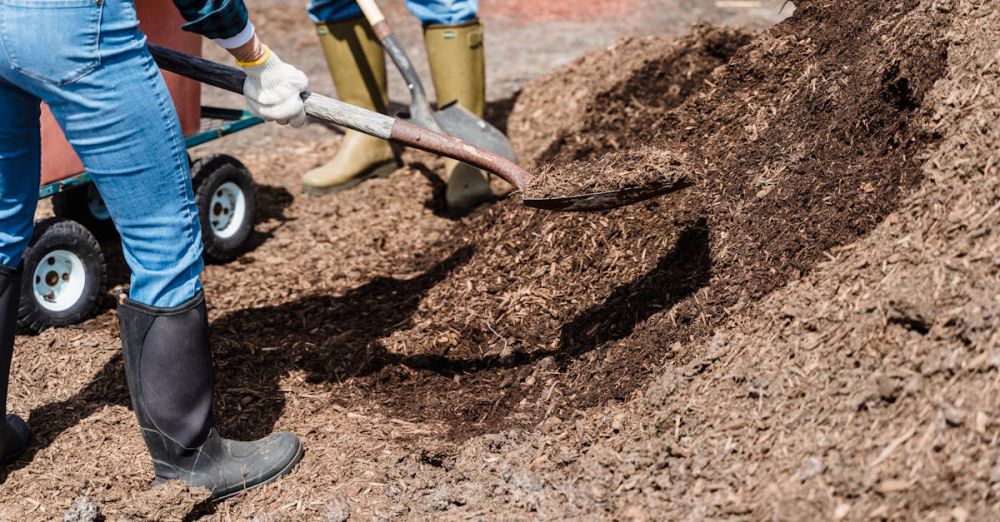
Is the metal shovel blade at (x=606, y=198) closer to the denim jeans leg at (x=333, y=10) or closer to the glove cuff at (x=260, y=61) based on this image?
the glove cuff at (x=260, y=61)

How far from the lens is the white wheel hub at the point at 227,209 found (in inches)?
165

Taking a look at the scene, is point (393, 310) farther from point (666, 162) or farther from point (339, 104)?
point (666, 162)

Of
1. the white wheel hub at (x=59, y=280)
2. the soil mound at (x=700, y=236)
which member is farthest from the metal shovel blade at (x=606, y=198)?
the white wheel hub at (x=59, y=280)

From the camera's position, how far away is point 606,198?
2.70 meters

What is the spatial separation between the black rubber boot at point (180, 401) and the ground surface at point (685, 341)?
72mm

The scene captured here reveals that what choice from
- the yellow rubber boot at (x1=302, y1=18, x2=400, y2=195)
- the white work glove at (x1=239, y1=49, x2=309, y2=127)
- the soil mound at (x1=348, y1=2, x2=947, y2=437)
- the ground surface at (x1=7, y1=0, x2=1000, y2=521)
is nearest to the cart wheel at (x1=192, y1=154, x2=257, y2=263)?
the ground surface at (x1=7, y1=0, x2=1000, y2=521)

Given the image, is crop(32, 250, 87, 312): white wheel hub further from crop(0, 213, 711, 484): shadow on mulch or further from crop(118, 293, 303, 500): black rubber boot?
crop(118, 293, 303, 500): black rubber boot

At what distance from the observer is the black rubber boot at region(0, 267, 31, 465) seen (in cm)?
259

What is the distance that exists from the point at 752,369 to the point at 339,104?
1.34 m

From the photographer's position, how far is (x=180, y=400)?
2.54 m

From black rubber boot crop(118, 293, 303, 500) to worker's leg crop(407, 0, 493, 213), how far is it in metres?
2.08

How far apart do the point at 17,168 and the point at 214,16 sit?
0.67m

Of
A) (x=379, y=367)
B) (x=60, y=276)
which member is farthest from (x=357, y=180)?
(x=379, y=367)

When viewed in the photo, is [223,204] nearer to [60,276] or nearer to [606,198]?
[60,276]
